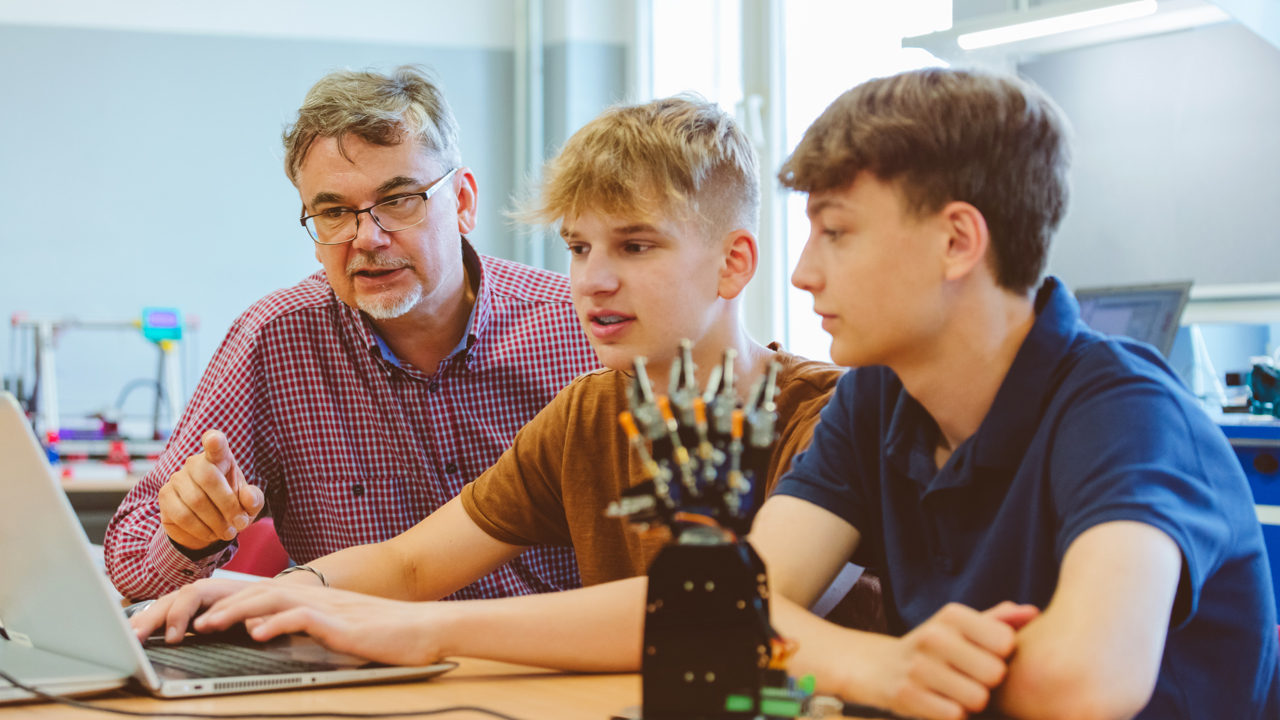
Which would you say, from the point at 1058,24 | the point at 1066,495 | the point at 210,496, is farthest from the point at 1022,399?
the point at 1058,24

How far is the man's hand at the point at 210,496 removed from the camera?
1274 millimetres

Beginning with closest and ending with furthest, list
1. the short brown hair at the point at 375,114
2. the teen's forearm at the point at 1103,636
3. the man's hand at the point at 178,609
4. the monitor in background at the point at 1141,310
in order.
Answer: the teen's forearm at the point at 1103,636, the man's hand at the point at 178,609, the short brown hair at the point at 375,114, the monitor in background at the point at 1141,310

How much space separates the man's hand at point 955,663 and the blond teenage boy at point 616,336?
48cm

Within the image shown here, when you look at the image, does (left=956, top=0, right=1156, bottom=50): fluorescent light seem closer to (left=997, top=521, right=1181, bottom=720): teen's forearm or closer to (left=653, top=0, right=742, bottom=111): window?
(left=653, top=0, right=742, bottom=111): window

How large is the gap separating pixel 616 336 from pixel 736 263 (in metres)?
0.19

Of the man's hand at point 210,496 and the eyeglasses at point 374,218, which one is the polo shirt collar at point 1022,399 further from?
the eyeglasses at point 374,218

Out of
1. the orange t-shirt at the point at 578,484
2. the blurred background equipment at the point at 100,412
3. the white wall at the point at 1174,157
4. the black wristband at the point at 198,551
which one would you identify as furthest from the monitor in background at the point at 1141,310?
the blurred background equipment at the point at 100,412

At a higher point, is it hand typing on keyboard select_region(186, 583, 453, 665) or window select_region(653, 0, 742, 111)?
window select_region(653, 0, 742, 111)

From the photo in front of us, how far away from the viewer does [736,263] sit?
134 centimetres

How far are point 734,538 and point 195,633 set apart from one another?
24.5 inches

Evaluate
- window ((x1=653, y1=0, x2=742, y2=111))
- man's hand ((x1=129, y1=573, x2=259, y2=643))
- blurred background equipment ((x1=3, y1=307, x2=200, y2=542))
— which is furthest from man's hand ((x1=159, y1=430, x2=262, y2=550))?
→ window ((x1=653, y1=0, x2=742, y2=111))

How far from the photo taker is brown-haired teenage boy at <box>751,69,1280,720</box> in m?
0.74

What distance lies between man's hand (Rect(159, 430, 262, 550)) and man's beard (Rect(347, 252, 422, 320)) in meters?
0.42

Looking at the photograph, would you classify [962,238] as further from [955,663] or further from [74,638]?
[74,638]
